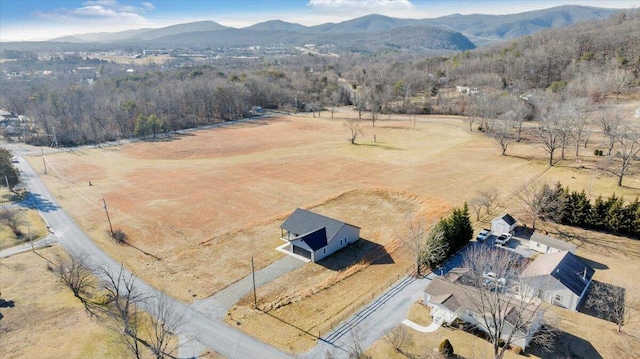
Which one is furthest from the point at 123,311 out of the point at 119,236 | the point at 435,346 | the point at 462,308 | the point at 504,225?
the point at 504,225

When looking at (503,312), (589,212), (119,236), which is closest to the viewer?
(503,312)

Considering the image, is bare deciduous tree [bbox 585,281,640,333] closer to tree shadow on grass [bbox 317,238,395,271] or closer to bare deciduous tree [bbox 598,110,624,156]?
tree shadow on grass [bbox 317,238,395,271]

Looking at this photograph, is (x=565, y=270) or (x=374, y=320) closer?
(x=374, y=320)

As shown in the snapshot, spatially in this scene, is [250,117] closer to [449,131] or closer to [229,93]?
[229,93]

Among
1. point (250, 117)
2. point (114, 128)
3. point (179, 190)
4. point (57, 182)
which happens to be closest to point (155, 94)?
point (114, 128)

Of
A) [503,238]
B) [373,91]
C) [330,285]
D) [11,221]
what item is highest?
[373,91]

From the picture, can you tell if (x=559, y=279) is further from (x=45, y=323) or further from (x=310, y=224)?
Result: (x=45, y=323)
